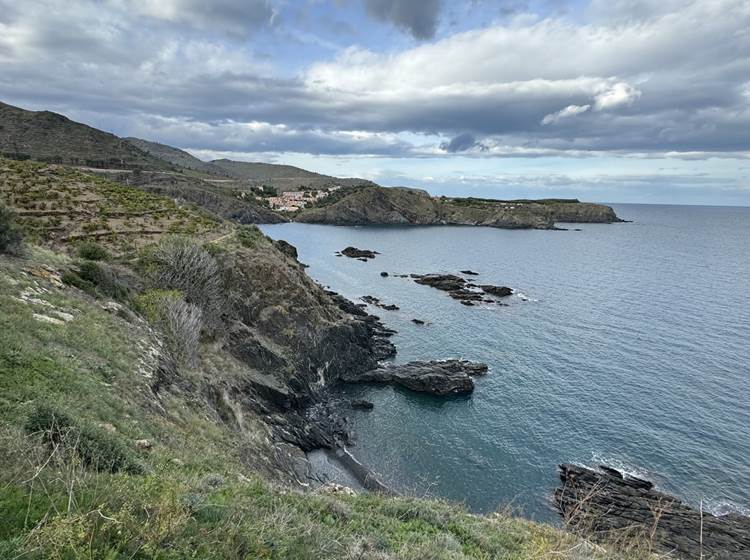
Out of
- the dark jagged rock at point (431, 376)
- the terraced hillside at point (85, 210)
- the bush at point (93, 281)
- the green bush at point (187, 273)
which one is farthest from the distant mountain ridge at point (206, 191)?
the bush at point (93, 281)

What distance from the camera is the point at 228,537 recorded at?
5.88m

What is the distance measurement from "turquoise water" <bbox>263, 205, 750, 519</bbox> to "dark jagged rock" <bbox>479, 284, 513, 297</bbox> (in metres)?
1.80

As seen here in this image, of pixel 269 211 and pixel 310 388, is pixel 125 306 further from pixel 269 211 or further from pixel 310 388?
pixel 269 211

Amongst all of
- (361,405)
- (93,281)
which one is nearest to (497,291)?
(361,405)

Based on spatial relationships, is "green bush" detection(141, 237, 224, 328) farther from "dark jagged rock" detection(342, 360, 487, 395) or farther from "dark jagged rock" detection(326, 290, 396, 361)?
"dark jagged rock" detection(326, 290, 396, 361)

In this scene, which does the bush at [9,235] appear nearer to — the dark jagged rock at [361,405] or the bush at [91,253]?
the bush at [91,253]

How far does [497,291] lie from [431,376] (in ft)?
113

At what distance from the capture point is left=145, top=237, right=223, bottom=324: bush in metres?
30.1

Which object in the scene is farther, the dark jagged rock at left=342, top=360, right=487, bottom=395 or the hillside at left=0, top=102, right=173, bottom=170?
the hillside at left=0, top=102, right=173, bottom=170

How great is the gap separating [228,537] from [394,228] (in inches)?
6114

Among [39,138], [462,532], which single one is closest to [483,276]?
[462,532]

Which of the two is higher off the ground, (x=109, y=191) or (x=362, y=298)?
(x=109, y=191)

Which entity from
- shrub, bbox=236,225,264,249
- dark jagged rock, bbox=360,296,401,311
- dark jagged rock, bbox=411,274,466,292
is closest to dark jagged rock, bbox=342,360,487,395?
shrub, bbox=236,225,264,249

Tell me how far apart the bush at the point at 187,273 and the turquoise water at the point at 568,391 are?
45.0 feet
